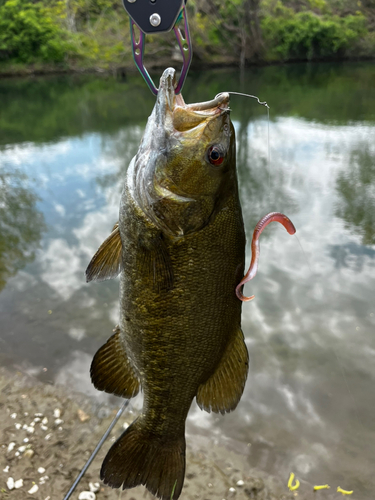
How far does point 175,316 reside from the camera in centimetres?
147

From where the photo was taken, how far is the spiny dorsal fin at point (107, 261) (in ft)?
5.25

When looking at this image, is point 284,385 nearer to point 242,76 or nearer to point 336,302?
point 336,302

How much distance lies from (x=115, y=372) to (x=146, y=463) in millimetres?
414

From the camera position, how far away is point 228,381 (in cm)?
159

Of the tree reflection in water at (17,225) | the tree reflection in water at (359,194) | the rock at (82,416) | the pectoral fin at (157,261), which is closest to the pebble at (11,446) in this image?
the rock at (82,416)

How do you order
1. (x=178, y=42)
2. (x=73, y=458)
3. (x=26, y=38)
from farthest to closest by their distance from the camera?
1. (x=26, y=38)
2. (x=73, y=458)
3. (x=178, y=42)

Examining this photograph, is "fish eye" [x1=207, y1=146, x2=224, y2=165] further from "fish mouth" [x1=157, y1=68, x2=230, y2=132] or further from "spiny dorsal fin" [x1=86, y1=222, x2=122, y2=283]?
"spiny dorsal fin" [x1=86, y1=222, x2=122, y2=283]

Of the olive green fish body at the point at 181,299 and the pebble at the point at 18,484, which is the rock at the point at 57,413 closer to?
the pebble at the point at 18,484

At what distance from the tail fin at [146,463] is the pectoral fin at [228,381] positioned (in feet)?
0.79

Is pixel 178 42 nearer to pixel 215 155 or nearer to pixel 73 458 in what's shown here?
pixel 215 155

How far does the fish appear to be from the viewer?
140 cm

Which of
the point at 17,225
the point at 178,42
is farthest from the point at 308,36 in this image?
the point at 178,42

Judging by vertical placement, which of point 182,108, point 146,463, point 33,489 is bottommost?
point 33,489

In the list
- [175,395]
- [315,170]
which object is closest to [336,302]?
[175,395]
